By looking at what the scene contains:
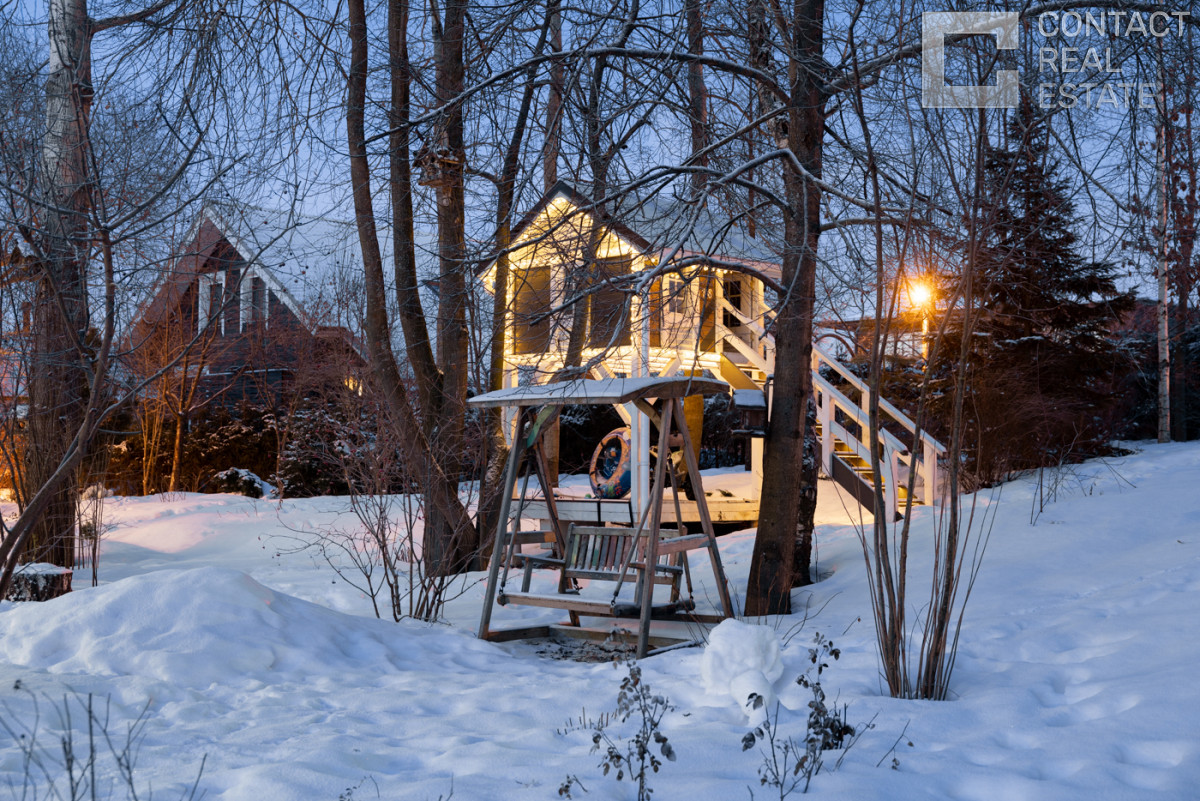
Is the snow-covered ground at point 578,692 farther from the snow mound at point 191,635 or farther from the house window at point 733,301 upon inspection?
the house window at point 733,301

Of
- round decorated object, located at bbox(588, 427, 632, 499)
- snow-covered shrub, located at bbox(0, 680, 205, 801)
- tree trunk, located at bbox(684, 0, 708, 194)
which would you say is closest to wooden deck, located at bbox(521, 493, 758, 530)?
round decorated object, located at bbox(588, 427, 632, 499)

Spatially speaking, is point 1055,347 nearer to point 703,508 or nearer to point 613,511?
point 613,511

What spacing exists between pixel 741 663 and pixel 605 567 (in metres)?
3.06

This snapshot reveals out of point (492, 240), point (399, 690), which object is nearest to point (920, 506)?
point (492, 240)

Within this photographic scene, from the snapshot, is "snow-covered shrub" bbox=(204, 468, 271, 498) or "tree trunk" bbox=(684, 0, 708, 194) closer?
"tree trunk" bbox=(684, 0, 708, 194)

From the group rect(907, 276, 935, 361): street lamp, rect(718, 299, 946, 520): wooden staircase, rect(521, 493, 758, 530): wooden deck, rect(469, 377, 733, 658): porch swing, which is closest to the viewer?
rect(907, 276, 935, 361): street lamp

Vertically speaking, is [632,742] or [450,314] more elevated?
[450,314]

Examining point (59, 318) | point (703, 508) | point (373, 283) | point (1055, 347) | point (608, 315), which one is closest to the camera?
point (608, 315)

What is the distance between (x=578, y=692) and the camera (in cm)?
501

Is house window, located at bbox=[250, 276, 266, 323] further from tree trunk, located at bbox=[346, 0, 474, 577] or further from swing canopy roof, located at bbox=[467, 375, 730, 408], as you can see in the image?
swing canopy roof, located at bbox=[467, 375, 730, 408]

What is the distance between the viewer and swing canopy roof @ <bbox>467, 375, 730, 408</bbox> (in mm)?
6324

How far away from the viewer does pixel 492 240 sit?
21.0 ft

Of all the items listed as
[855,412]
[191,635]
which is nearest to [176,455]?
[855,412]

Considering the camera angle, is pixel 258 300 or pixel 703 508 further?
pixel 258 300
